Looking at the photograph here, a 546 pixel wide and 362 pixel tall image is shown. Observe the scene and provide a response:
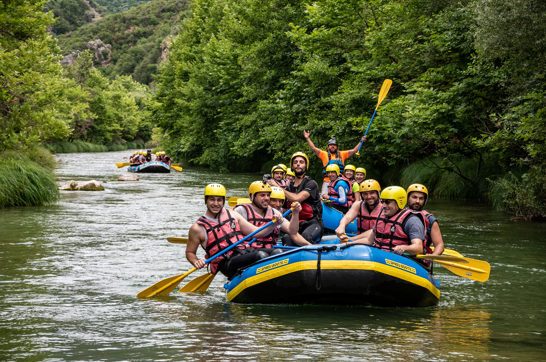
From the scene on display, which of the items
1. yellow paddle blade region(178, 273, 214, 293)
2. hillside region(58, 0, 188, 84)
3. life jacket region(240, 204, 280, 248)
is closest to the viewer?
life jacket region(240, 204, 280, 248)

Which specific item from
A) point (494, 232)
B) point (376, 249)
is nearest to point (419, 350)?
point (376, 249)

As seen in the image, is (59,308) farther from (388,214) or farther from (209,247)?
(388,214)

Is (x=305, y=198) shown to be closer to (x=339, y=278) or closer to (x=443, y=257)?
(x=339, y=278)

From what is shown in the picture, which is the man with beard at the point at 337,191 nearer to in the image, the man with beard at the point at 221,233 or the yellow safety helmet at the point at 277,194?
the yellow safety helmet at the point at 277,194

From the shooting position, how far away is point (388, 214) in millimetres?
7648

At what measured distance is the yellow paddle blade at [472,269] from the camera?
25.5 ft

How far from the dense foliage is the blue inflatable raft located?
14.7 ft

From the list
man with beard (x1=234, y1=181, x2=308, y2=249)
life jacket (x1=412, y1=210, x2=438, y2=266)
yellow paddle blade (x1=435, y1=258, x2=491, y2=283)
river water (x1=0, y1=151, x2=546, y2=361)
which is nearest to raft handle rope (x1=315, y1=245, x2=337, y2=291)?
river water (x1=0, y1=151, x2=546, y2=361)

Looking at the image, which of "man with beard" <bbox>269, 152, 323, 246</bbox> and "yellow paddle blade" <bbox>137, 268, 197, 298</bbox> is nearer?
"yellow paddle blade" <bbox>137, 268, 197, 298</bbox>

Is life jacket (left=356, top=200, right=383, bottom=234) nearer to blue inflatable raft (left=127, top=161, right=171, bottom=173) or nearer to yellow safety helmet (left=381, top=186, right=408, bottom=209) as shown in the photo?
yellow safety helmet (left=381, top=186, right=408, bottom=209)

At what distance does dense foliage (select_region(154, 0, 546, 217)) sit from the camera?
515 inches

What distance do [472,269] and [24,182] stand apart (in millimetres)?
11460

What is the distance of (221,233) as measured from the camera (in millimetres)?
7699

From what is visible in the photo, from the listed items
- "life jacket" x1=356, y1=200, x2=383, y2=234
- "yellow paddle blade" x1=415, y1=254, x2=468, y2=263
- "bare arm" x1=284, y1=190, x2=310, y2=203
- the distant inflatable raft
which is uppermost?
"bare arm" x1=284, y1=190, x2=310, y2=203
